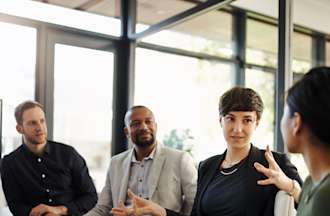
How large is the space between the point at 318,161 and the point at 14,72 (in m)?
3.07

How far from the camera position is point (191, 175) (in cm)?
249

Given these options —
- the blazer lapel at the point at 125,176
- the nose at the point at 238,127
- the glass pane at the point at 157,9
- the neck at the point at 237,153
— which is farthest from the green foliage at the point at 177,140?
the nose at the point at 238,127

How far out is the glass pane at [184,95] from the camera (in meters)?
4.30

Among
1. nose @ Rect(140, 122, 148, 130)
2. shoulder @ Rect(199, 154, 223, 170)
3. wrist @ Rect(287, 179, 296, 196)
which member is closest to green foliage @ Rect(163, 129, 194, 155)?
nose @ Rect(140, 122, 148, 130)

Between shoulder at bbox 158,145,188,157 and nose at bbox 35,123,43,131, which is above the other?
nose at bbox 35,123,43,131

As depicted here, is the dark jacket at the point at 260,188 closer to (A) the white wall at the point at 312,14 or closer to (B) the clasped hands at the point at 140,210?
(B) the clasped hands at the point at 140,210

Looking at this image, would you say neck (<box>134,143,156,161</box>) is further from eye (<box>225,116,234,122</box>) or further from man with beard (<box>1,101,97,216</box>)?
eye (<box>225,116,234,122</box>)

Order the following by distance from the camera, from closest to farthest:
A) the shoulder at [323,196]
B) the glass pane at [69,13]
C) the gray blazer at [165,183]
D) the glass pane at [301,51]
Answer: the shoulder at [323,196] → the gray blazer at [165,183] → the glass pane at [301,51] → the glass pane at [69,13]

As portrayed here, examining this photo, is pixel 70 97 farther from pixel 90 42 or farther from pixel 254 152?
pixel 254 152

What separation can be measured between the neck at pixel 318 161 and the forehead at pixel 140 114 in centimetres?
164

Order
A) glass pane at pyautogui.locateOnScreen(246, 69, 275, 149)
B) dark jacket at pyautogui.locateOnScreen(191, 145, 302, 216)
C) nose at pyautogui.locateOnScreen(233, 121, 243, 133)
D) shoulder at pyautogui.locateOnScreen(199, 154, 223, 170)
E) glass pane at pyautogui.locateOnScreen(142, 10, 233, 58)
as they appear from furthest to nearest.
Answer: glass pane at pyautogui.locateOnScreen(142, 10, 233, 58)
glass pane at pyautogui.locateOnScreen(246, 69, 275, 149)
shoulder at pyautogui.locateOnScreen(199, 154, 223, 170)
nose at pyautogui.locateOnScreen(233, 121, 243, 133)
dark jacket at pyautogui.locateOnScreen(191, 145, 302, 216)

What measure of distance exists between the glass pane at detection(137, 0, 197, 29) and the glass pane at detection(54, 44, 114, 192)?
1.73ft

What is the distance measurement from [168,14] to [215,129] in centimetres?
151

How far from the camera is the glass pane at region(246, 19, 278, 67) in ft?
14.7
